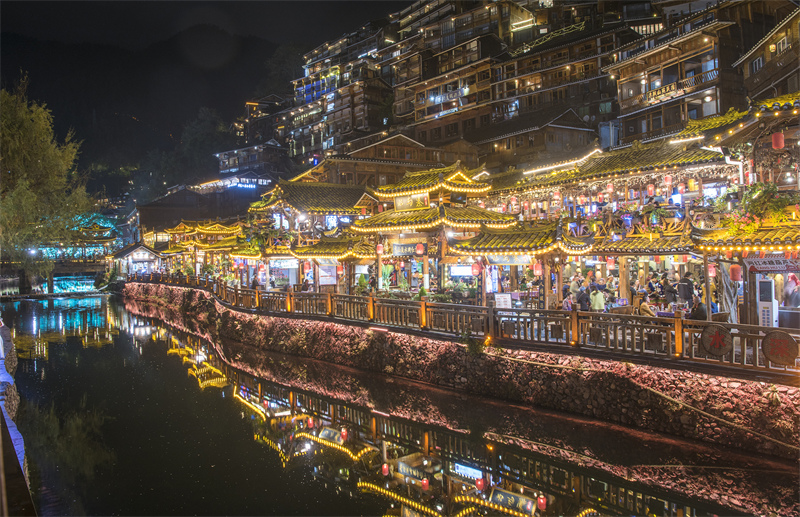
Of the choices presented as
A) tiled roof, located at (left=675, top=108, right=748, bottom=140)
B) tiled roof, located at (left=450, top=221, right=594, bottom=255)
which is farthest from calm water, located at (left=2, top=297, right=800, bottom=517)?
tiled roof, located at (left=675, top=108, right=748, bottom=140)

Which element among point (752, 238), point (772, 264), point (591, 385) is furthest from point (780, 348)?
point (591, 385)

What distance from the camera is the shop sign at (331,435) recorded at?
458 inches

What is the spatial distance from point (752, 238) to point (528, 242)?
5.30m

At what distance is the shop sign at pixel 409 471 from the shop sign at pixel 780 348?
6.74 meters

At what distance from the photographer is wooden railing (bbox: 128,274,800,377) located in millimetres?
9695

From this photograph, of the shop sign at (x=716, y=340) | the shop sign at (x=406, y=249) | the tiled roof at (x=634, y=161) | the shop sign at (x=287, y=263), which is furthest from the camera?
the shop sign at (x=287, y=263)

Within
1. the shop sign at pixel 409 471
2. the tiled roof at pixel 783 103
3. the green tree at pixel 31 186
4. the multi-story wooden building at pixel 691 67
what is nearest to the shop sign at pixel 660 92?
the multi-story wooden building at pixel 691 67

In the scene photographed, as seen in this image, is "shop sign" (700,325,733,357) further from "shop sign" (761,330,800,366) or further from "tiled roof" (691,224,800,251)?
"tiled roof" (691,224,800,251)

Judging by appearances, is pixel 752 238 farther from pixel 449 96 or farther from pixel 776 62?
pixel 449 96

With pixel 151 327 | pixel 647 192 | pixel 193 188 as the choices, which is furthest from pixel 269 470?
pixel 193 188

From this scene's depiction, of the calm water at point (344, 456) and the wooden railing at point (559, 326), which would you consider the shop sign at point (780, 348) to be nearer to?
the wooden railing at point (559, 326)

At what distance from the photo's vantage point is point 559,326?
1207 centimetres

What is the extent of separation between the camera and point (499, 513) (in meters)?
8.27

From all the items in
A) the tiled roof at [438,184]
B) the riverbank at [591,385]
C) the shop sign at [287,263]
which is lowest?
the riverbank at [591,385]
